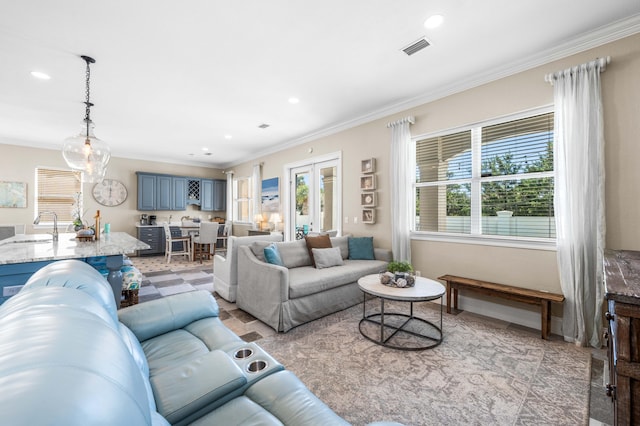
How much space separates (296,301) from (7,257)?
2.39m

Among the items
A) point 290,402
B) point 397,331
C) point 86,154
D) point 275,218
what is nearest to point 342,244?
point 397,331

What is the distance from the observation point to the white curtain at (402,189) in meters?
4.05

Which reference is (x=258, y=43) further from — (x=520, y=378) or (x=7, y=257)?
(x=520, y=378)

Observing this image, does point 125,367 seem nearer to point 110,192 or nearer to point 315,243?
point 315,243

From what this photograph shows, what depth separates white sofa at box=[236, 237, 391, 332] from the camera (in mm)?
2924

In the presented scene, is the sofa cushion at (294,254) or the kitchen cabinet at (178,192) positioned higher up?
the kitchen cabinet at (178,192)

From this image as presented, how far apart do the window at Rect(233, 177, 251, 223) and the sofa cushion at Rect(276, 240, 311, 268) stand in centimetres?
426

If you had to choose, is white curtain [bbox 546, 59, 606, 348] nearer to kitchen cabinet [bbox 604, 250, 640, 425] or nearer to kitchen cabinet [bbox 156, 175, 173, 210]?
kitchen cabinet [bbox 604, 250, 640, 425]

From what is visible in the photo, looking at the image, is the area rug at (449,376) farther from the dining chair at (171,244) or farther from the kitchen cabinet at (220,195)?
the kitchen cabinet at (220,195)

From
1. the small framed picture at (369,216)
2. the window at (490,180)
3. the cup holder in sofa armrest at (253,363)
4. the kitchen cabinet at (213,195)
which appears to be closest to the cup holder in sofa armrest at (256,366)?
the cup holder in sofa armrest at (253,363)

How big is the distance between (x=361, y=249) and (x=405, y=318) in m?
1.31

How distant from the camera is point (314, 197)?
5.78 meters

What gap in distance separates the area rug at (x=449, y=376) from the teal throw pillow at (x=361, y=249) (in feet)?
4.80

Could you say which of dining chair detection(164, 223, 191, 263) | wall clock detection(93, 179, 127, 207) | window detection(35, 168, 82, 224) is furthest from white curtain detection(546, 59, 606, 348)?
wall clock detection(93, 179, 127, 207)
